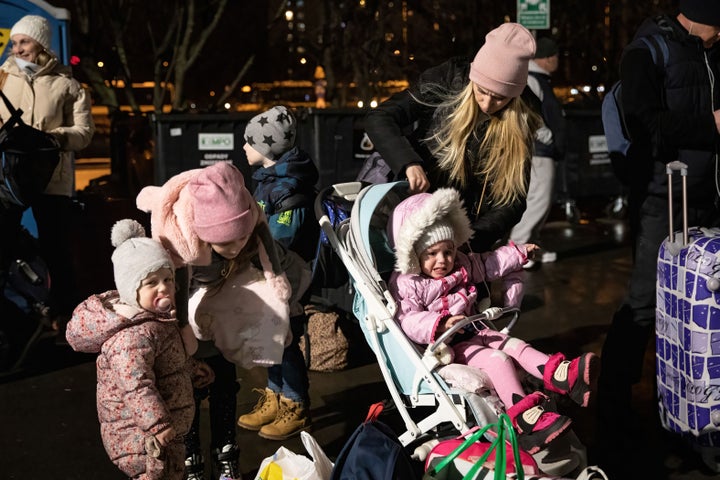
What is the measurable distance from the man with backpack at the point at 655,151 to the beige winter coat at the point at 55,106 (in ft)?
12.2

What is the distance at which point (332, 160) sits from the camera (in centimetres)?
1023

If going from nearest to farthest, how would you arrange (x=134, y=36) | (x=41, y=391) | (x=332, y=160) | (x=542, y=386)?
1. (x=542, y=386)
2. (x=41, y=391)
3. (x=332, y=160)
4. (x=134, y=36)

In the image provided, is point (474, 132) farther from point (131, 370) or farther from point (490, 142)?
point (131, 370)

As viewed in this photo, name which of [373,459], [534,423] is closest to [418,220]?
[534,423]

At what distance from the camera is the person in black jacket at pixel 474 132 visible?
14.4ft

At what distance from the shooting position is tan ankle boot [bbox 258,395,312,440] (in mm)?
4977

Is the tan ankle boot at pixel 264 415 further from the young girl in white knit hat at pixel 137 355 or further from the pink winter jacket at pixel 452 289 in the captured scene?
the young girl in white knit hat at pixel 137 355

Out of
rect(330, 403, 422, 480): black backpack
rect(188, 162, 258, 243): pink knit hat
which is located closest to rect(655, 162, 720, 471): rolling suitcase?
rect(330, 403, 422, 480): black backpack

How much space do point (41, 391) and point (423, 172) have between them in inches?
116

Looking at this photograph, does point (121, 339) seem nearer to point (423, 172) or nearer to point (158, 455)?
point (158, 455)

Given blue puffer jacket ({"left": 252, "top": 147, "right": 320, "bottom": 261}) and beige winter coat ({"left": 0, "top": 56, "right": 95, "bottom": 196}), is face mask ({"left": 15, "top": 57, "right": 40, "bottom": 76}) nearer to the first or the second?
beige winter coat ({"left": 0, "top": 56, "right": 95, "bottom": 196})

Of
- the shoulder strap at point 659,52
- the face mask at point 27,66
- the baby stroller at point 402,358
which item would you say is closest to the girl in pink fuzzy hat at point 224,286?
the baby stroller at point 402,358

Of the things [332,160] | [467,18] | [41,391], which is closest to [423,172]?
[41,391]

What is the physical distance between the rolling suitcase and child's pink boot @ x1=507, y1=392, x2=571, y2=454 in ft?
3.23
